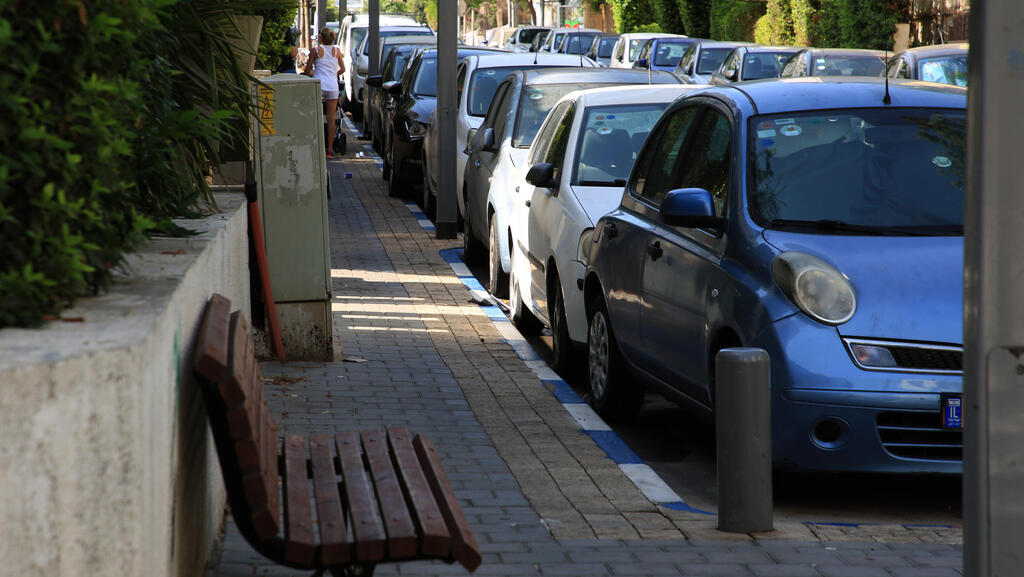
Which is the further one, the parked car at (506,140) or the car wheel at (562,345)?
the parked car at (506,140)

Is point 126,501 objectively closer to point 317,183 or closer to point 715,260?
point 715,260

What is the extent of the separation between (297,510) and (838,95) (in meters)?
3.81

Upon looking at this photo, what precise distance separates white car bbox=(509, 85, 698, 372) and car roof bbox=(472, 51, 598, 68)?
5.05 m

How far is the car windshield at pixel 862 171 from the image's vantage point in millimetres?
6008

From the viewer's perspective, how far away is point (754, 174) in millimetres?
6227

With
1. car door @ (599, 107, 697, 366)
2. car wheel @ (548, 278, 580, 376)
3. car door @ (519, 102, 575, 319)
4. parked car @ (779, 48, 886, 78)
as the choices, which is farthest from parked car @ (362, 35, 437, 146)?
car door @ (599, 107, 697, 366)

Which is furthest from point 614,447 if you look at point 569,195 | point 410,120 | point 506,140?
point 410,120

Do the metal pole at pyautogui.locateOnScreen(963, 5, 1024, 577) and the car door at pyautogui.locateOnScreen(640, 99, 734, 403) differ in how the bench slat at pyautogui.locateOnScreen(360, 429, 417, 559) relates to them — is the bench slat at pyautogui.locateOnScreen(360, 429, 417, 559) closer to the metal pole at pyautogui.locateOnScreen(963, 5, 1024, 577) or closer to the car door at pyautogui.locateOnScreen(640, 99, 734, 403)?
the metal pole at pyautogui.locateOnScreen(963, 5, 1024, 577)

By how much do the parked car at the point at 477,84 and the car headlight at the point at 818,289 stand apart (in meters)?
8.79

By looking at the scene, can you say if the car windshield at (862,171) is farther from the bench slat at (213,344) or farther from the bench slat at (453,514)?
the bench slat at (213,344)

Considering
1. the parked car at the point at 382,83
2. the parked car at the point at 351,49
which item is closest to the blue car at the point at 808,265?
the parked car at the point at 382,83

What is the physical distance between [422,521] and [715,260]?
278 centimetres

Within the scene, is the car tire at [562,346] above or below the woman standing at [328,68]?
below

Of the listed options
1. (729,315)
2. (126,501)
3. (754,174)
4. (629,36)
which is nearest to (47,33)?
(126,501)
